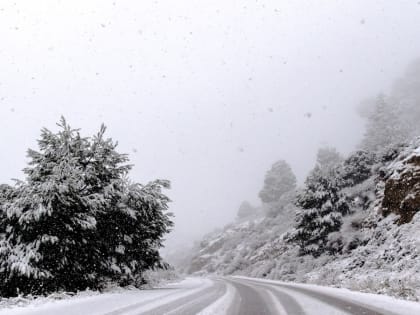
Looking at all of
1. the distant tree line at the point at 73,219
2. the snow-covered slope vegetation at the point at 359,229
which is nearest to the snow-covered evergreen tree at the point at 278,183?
the snow-covered slope vegetation at the point at 359,229

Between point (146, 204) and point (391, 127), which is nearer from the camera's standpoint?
point (146, 204)

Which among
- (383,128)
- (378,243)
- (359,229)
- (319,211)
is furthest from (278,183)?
(378,243)

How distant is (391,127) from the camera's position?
46219 mm

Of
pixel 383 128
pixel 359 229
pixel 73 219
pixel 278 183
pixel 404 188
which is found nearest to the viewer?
pixel 73 219

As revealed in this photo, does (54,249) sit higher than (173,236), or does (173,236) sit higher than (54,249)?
(173,236)

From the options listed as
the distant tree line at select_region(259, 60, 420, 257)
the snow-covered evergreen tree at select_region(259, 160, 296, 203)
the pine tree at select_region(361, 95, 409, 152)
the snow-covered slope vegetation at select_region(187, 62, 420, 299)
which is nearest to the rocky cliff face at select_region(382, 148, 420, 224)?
the snow-covered slope vegetation at select_region(187, 62, 420, 299)

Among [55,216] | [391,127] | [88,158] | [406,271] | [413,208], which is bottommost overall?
[406,271]

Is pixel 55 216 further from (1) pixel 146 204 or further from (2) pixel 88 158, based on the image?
(1) pixel 146 204

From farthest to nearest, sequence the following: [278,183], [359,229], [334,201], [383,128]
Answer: [278,183] → [383,128] → [334,201] → [359,229]

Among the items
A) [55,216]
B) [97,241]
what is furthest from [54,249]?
[97,241]

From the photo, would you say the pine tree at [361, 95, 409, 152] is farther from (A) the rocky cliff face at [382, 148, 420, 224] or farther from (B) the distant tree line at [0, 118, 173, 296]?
(B) the distant tree line at [0, 118, 173, 296]

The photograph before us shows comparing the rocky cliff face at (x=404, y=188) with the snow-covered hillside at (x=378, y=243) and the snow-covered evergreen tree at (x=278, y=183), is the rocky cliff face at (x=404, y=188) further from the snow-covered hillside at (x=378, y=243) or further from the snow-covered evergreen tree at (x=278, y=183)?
the snow-covered evergreen tree at (x=278, y=183)

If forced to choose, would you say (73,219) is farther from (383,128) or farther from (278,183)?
(278,183)

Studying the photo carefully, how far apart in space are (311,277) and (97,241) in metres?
14.7
